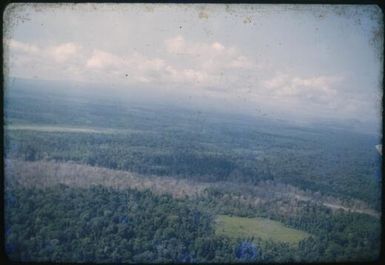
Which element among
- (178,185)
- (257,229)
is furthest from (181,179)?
(257,229)

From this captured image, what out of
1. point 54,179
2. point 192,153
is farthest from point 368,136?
point 54,179

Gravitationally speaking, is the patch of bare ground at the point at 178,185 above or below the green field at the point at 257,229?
above

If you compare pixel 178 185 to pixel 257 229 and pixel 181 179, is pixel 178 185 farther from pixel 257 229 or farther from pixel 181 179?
pixel 257 229

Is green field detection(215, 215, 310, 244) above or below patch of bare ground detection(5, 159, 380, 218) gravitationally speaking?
below

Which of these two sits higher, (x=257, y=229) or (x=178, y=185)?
(x=178, y=185)
